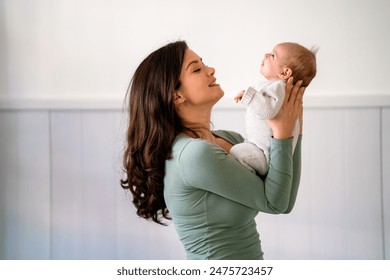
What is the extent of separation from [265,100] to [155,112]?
0.24 m

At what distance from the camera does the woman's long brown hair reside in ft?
3.71

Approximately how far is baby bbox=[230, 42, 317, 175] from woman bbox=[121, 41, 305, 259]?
35mm

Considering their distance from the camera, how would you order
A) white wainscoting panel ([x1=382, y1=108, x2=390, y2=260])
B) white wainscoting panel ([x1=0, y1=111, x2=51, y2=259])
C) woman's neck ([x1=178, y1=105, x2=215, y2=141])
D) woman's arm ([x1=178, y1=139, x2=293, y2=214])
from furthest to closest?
white wainscoting panel ([x1=0, y1=111, x2=51, y2=259])
white wainscoting panel ([x1=382, y1=108, x2=390, y2=260])
woman's neck ([x1=178, y1=105, x2=215, y2=141])
woman's arm ([x1=178, y1=139, x2=293, y2=214])

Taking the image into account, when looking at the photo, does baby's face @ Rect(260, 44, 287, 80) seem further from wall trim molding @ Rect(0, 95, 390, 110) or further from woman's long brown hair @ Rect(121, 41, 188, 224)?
wall trim molding @ Rect(0, 95, 390, 110)

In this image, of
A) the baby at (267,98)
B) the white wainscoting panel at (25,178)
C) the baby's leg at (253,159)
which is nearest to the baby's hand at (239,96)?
the baby at (267,98)

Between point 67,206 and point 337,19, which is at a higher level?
point 337,19

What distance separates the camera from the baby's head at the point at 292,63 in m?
1.21

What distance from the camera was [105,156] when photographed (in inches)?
77.2

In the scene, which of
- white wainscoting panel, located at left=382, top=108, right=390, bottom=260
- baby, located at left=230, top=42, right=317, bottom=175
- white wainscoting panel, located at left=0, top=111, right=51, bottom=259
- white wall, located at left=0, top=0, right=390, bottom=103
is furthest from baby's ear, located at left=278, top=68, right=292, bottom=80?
white wainscoting panel, located at left=0, top=111, right=51, bottom=259

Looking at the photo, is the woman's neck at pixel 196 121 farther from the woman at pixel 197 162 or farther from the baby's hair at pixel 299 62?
the baby's hair at pixel 299 62
